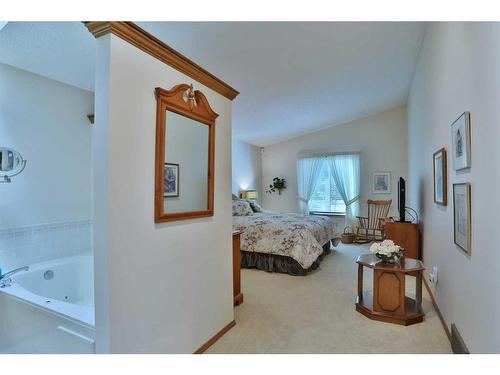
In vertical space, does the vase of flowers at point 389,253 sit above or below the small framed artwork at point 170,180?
below

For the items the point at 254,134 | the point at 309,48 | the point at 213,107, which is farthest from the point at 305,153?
the point at 213,107

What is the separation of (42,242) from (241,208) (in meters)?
3.13

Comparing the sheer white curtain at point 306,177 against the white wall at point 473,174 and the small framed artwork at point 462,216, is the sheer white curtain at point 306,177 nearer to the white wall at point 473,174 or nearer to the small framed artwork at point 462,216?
the white wall at point 473,174

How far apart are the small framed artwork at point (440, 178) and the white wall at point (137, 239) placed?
2125 millimetres

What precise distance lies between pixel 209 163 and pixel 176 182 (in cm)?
38

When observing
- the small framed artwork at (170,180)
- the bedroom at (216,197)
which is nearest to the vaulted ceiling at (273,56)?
the bedroom at (216,197)

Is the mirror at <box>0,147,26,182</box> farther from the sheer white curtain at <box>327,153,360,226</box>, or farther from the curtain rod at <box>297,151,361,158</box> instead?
the sheer white curtain at <box>327,153,360,226</box>

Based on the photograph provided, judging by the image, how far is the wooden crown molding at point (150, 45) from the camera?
1.38 metres

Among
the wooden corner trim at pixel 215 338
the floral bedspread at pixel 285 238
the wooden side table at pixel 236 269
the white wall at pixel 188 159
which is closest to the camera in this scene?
the white wall at pixel 188 159

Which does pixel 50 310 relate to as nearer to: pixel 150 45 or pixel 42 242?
pixel 42 242

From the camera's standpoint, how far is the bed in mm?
3783

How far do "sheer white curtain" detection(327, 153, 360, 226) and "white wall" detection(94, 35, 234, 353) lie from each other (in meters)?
5.16

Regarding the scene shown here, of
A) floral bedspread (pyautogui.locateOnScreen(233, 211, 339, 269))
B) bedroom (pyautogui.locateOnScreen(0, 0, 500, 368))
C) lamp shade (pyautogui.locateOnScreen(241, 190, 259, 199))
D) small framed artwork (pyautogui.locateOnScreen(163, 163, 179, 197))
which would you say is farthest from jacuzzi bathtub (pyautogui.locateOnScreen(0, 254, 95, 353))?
lamp shade (pyautogui.locateOnScreen(241, 190, 259, 199))
